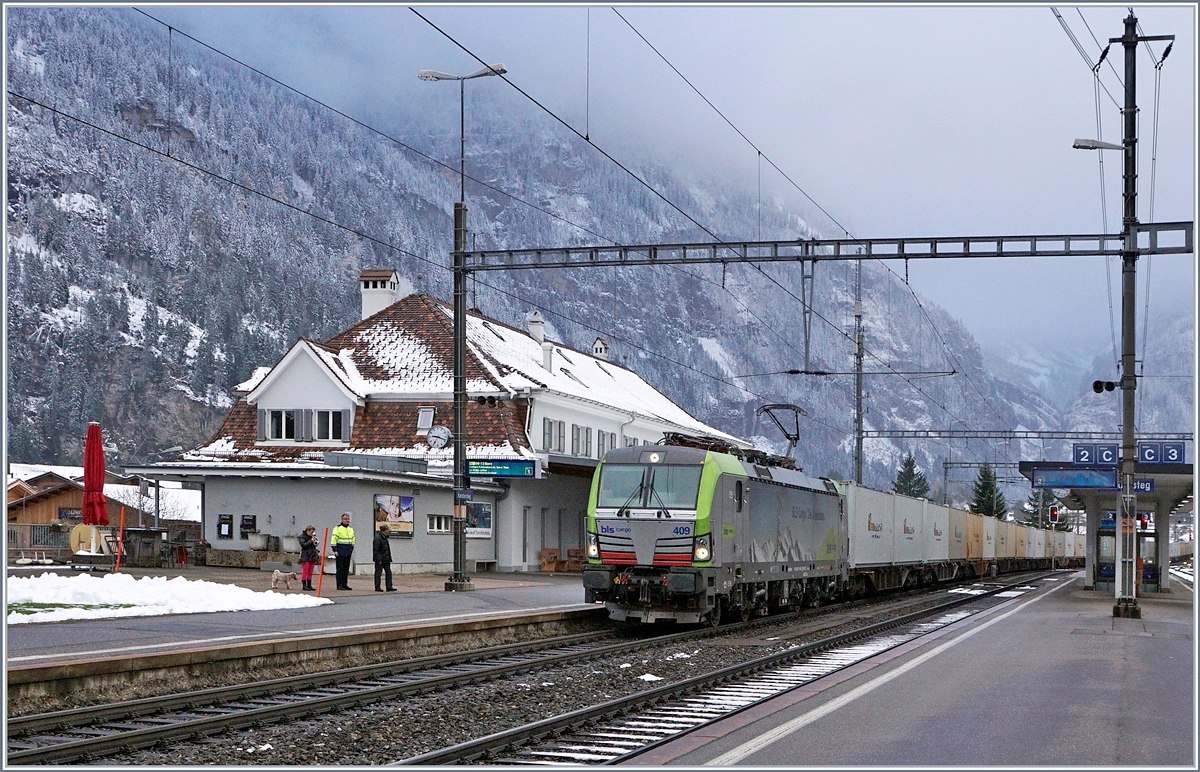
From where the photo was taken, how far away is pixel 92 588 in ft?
75.6

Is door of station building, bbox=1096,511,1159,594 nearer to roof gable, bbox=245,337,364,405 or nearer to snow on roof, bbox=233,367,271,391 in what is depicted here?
roof gable, bbox=245,337,364,405

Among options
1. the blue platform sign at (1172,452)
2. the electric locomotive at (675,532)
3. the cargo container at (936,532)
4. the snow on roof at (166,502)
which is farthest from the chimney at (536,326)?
the electric locomotive at (675,532)

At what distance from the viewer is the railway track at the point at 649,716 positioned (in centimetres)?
1108

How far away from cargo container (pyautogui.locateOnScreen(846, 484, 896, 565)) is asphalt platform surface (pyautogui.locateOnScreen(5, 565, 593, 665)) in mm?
7634

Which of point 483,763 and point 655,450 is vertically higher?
point 655,450

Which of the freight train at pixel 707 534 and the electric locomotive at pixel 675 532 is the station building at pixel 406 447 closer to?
the freight train at pixel 707 534

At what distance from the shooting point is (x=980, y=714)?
12.9 meters

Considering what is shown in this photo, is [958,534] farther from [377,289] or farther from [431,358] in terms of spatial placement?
[377,289]

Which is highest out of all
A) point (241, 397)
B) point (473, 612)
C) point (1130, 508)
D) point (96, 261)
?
point (96, 261)

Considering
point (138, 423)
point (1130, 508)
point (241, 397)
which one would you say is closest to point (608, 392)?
point (241, 397)

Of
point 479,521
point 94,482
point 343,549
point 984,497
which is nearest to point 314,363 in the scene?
point 479,521

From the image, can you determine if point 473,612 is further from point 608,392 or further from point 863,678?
point 608,392

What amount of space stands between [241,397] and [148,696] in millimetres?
37884

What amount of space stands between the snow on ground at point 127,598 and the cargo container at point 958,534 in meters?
32.4
